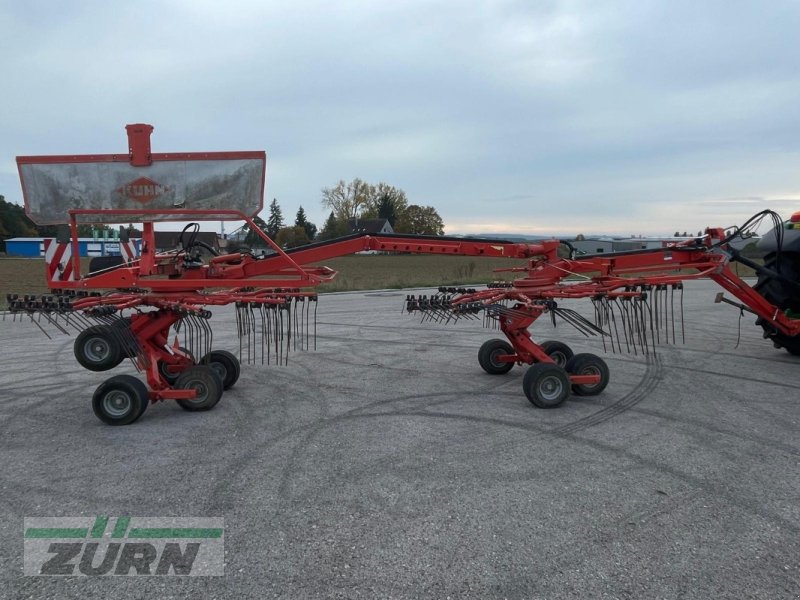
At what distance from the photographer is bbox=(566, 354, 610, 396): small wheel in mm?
6090

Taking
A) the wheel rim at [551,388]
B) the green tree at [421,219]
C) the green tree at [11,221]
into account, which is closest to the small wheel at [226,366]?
the wheel rim at [551,388]

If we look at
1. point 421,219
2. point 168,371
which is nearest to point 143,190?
point 168,371

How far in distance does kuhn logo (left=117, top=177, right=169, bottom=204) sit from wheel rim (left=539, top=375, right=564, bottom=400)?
4.13 m

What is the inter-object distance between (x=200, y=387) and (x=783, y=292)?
25.1 ft

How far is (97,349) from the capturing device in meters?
5.50

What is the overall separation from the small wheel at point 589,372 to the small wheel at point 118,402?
432 cm

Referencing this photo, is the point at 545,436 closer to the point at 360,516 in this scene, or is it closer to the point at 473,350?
the point at 360,516

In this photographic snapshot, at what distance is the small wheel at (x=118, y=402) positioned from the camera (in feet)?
16.7

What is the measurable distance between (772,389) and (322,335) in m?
6.63

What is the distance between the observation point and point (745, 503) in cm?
365

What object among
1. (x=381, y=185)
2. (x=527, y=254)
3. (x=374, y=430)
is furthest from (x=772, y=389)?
(x=381, y=185)

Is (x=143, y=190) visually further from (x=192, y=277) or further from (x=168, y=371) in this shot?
(x=168, y=371)

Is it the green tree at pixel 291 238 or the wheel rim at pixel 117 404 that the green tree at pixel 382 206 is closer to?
the green tree at pixel 291 238

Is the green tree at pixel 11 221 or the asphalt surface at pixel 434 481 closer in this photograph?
the asphalt surface at pixel 434 481
